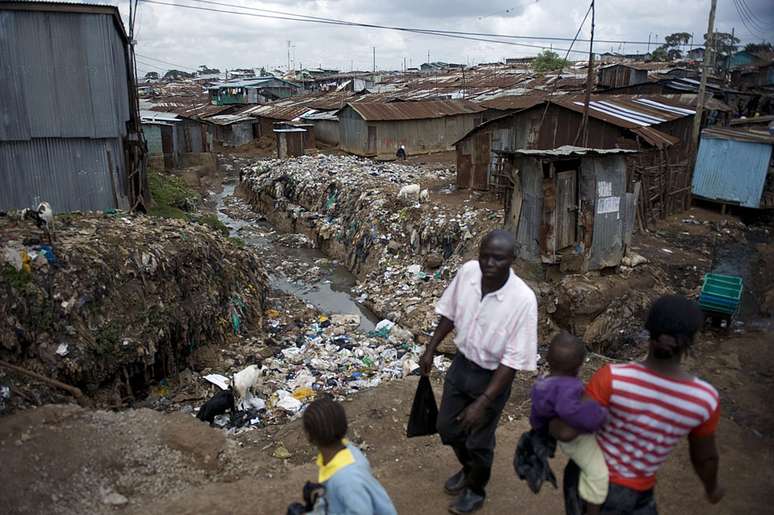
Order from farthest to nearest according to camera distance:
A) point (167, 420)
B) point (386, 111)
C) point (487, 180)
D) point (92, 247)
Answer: point (386, 111)
point (487, 180)
point (92, 247)
point (167, 420)

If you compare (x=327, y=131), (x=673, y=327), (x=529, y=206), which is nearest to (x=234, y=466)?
(x=673, y=327)

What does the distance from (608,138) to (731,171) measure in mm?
3911

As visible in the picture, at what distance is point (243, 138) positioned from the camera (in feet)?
92.8

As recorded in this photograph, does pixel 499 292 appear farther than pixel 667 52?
No

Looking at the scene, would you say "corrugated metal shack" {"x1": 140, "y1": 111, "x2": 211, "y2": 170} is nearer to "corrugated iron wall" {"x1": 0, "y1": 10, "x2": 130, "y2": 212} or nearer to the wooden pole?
"corrugated iron wall" {"x1": 0, "y1": 10, "x2": 130, "y2": 212}

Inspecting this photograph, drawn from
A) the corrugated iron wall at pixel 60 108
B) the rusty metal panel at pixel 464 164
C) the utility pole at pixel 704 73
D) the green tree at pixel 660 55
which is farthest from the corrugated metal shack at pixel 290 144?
the green tree at pixel 660 55

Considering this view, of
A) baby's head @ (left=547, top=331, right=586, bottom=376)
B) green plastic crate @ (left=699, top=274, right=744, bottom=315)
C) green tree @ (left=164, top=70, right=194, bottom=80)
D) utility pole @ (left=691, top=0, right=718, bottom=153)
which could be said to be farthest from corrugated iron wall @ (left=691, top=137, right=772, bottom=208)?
green tree @ (left=164, top=70, right=194, bottom=80)

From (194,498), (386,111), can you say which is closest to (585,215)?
(194,498)

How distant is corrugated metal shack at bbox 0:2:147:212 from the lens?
302 inches

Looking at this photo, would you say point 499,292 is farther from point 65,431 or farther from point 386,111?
point 386,111

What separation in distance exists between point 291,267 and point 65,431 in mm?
8241

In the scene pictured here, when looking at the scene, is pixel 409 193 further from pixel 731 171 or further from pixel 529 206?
pixel 731 171

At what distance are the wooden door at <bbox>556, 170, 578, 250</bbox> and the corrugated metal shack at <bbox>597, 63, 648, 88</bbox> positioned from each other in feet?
69.4

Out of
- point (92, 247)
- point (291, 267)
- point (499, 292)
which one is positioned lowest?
point (291, 267)
